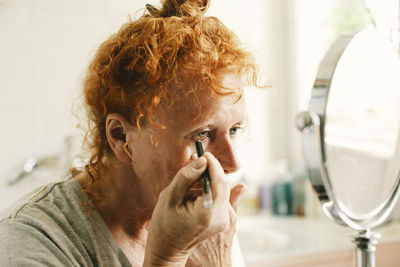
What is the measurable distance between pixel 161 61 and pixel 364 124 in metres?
0.38

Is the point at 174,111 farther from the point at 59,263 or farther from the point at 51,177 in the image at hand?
the point at 51,177

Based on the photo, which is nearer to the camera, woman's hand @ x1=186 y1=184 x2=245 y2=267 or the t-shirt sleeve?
the t-shirt sleeve

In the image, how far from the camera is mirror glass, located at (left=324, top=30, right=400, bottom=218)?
0.60m

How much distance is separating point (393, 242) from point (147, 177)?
1167 mm

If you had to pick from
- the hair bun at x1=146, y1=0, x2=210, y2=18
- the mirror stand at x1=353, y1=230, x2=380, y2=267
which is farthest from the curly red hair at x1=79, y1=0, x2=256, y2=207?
the mirror stand at x1=353, y1=230, x2=380, y2=267

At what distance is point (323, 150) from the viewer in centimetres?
55

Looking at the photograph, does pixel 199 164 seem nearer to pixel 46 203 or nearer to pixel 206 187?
pixel 206 187

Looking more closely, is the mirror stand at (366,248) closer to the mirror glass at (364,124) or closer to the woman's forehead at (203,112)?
the mirror glass at (364,124)

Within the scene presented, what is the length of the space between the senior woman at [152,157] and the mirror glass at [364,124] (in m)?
0.16

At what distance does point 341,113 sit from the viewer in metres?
0.66

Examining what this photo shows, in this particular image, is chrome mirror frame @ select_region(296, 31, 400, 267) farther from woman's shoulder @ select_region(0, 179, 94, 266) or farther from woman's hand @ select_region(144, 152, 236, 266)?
woman's shoulder @ select_region(0, 179, 94, 266)

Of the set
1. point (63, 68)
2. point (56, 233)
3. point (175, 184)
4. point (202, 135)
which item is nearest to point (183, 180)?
point (175, 184)

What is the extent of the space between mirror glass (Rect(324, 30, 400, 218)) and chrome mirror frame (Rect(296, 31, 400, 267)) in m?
0.01

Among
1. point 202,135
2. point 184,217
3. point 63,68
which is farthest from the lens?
point 63,68
